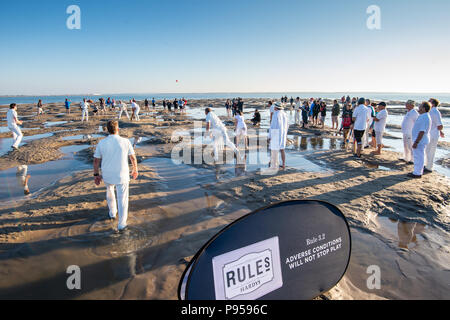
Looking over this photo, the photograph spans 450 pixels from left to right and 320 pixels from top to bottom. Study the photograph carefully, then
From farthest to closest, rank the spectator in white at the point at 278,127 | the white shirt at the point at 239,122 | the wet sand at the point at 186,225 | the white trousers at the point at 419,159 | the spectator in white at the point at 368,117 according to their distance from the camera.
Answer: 1. the white shirt at the point at 239,122
2. the spectator in white at the point at 368,117
3. the spectator in white at the point at 278,127
4. the white trousers at the point at 419,159
5. the wet sand at the point at 186,225

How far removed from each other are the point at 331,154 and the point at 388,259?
703cm

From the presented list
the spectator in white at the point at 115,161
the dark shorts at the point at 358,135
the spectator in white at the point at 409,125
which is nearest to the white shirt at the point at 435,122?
the spectator in white at the point at 409,125

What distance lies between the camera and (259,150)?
1129cm

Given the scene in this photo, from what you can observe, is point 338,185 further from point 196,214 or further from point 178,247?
point 178,247

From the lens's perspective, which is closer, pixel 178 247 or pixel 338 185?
pixel 178 247

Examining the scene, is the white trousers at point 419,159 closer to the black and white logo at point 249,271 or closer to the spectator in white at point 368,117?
the spectator in white at point 368,117

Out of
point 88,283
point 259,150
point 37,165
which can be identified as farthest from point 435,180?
point 37,165

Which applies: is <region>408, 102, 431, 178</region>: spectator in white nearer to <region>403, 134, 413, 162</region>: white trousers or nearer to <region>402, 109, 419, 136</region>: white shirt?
<region>402, 109, 419, 136</region>: white shirt

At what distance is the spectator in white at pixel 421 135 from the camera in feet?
22.4

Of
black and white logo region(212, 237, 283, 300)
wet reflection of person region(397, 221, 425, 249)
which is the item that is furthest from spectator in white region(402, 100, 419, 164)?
black and white logo region(212, 237, 283, 300)

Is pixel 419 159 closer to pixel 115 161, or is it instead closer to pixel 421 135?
pixel 421 135

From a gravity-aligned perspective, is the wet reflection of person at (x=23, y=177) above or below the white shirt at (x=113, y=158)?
below

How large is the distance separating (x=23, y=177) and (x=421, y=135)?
1278 centimetres

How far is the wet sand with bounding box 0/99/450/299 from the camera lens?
3.23 meters
